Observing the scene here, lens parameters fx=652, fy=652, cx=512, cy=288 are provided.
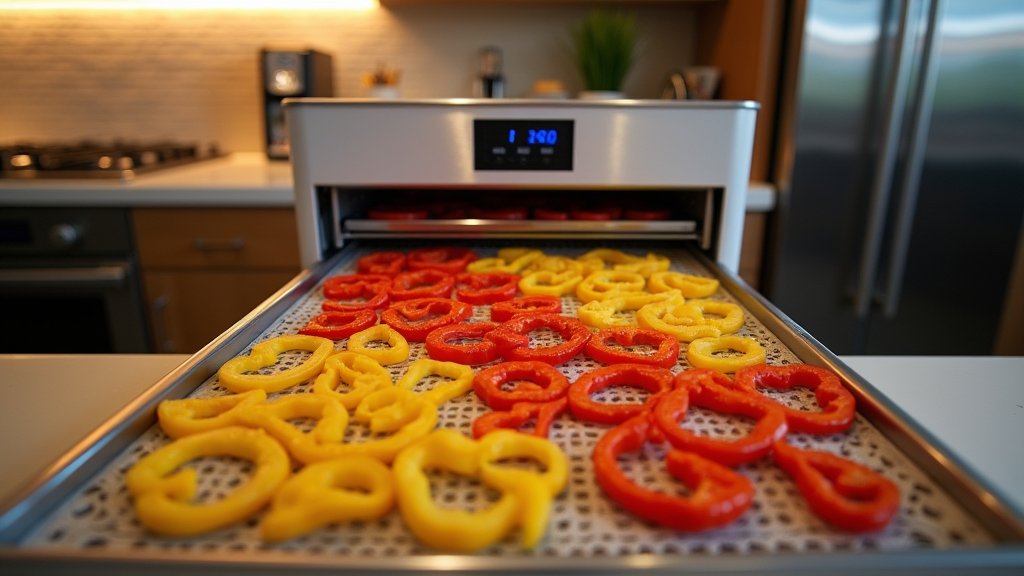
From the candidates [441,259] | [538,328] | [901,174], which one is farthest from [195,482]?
[901,174]

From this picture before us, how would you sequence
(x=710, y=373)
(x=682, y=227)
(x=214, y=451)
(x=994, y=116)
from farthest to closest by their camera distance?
(x=994, y=116) → (x=682, y=227) → (x=710, y=373) → (x=214, y=451)

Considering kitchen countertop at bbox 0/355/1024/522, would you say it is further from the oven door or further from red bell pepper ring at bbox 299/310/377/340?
the oven door

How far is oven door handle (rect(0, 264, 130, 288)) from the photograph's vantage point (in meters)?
1.69

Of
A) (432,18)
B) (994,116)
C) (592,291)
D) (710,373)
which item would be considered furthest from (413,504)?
(432,18)

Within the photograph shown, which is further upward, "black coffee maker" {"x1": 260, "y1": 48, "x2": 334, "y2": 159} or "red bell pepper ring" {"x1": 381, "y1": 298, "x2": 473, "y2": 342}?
"black coffee maker" {"x1": 260, "y1": 48, "x2": 334, "y2": 159}

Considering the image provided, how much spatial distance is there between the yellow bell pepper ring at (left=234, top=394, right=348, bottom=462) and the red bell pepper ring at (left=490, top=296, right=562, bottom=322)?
33 centimetres

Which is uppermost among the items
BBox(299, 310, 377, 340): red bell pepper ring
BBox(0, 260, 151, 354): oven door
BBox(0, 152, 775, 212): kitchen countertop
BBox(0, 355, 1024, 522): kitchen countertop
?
BBox(0, 152, 775, 212): kitchen countertop

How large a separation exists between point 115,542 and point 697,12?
223 cm

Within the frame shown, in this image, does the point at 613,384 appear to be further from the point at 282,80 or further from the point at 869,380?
the point at 282,80

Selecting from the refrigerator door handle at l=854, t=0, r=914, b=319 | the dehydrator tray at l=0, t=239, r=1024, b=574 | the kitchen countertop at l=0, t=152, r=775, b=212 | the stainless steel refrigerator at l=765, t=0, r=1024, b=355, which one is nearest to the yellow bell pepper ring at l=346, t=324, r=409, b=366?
the dehydrator tray at l=0, t=239, r=1024, b=574

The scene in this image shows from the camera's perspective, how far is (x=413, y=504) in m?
0.49

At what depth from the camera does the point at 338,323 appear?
91 cm

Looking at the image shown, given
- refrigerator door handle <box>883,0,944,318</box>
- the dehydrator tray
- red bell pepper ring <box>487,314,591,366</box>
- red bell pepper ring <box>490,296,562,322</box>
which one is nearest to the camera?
the dehydrator tray

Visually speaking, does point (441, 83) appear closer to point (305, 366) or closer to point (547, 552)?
point (305, 366)
